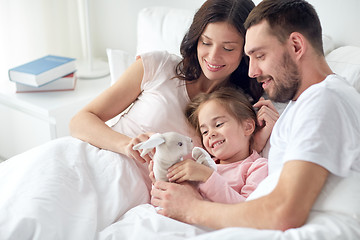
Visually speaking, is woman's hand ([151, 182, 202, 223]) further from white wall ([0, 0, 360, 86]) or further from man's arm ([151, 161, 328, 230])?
→ white wall ([0, 0, 360, 86])

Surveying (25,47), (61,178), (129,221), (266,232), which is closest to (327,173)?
(266,232)

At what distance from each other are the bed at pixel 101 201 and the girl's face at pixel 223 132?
0.26m

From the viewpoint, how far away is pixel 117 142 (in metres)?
1.42

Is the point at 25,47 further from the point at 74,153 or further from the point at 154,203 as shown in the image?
the point at 154,203

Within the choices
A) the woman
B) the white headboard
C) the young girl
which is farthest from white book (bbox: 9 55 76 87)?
the white headboard

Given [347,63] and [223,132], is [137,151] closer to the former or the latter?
[223,132]

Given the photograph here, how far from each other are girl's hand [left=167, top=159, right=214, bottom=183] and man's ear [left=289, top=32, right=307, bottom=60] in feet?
1.36

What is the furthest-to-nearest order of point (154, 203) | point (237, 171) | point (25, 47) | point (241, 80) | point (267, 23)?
point (25, 47) → point (241, 80) → point (237, 171) → point (154, 203) → point (267, 23)

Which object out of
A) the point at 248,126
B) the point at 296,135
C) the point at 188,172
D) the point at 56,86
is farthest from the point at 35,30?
the point at 296,135

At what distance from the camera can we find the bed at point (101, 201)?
932mm

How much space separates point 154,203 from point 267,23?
60cm

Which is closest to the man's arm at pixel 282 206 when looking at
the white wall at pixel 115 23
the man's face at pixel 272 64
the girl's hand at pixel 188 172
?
the girl's hand at pixel 188 172

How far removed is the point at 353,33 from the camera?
1733 millimetres

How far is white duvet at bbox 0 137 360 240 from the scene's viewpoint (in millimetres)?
930
